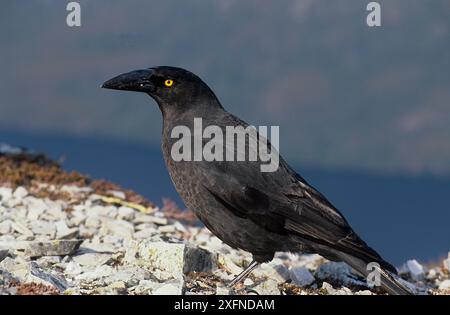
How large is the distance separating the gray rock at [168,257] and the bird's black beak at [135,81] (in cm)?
159

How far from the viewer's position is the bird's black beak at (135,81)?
277 inches

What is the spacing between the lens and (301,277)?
7672 millimetres

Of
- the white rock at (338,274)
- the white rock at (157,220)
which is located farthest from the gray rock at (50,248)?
the white rock at (157,220)

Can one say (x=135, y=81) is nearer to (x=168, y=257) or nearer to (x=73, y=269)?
(x=168, y=257)

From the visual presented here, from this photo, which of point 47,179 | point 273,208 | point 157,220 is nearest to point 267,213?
point 273,208

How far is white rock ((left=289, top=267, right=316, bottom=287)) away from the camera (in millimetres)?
7582

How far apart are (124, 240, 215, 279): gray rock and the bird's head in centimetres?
140

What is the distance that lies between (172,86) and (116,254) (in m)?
2.00

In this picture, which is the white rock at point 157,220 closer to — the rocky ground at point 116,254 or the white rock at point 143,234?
the rocky ground at point 116,254

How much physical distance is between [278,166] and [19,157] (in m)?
9.11

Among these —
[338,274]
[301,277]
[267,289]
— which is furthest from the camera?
[338,274]

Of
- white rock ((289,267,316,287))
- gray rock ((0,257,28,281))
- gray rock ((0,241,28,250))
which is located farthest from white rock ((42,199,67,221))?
white rock ((289,267,316,287))
